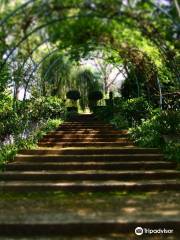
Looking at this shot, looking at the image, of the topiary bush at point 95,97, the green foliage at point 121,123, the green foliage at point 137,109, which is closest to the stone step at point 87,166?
the green foliage at point 137,109

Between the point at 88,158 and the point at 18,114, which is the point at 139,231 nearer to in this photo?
the point at 88,158

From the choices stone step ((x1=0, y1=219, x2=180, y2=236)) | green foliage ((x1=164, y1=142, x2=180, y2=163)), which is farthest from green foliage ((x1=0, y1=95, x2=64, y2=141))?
stone step ((x1=0, y1=219, x2=180, y2=236))

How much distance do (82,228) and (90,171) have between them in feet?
9.46

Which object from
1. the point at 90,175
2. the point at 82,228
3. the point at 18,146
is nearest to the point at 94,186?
the point at 90,175

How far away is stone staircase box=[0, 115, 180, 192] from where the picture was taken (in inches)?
306

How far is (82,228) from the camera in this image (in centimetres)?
590

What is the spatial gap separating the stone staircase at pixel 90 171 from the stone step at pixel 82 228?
1808 mm

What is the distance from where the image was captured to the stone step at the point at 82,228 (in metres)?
5.85

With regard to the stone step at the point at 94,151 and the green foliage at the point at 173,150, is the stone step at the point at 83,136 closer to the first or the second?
the stone step at the point at 94,151

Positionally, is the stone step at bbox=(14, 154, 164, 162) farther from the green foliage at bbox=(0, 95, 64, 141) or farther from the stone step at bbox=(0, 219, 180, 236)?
the stone step at bbox=(0, 219, 180, 236)

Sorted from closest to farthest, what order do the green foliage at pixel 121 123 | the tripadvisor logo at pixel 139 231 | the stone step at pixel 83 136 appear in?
the tripadvisor logo at pixel 139 231 → the stone step at pixel 83 136 → the green foliage at pixel 121 123

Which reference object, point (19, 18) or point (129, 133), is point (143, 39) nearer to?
point (19, 18)

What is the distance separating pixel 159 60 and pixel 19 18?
5.20 meters

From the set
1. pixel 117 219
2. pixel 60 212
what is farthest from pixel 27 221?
pixel 117 219
